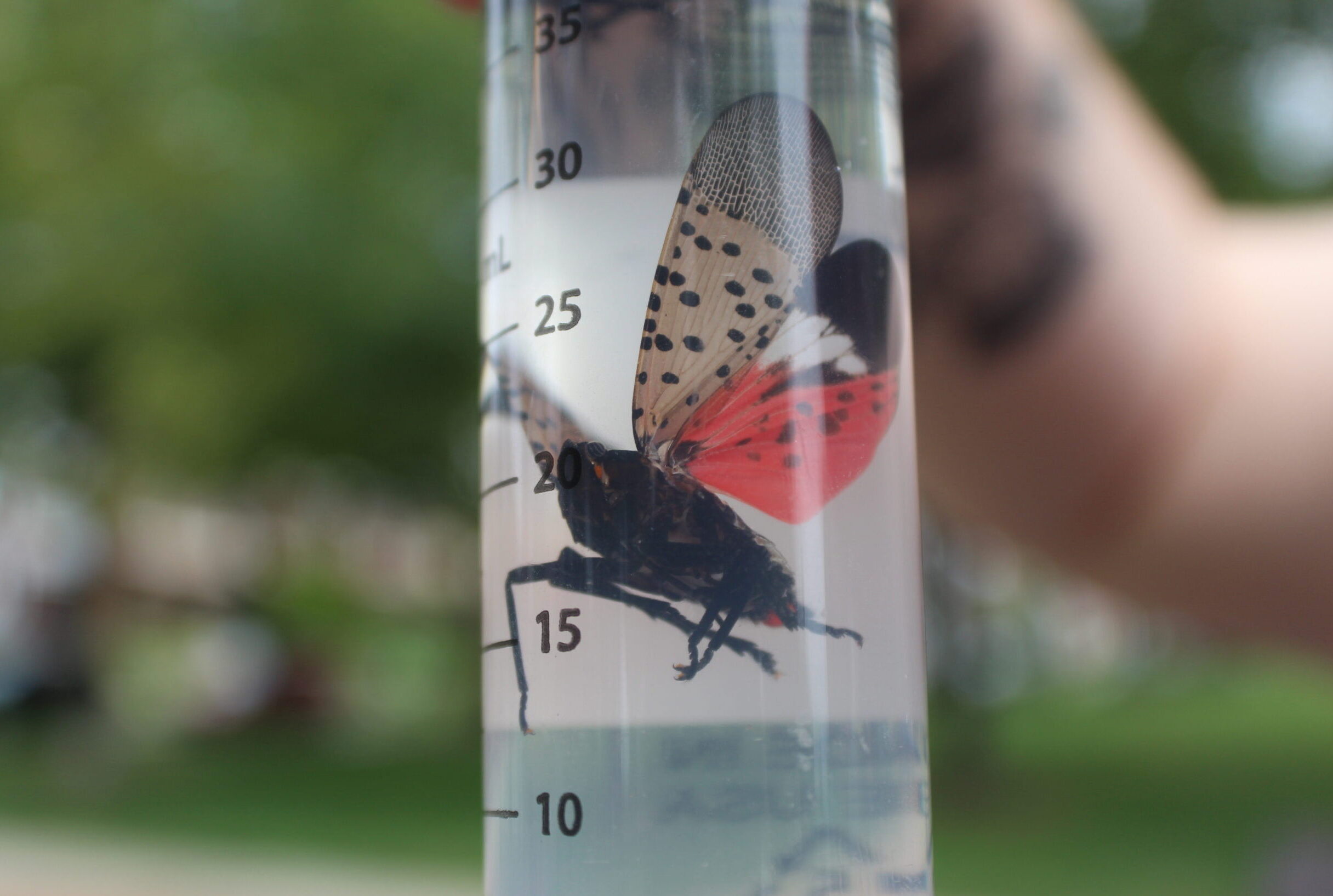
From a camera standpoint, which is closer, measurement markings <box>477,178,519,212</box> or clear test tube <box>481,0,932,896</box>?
clear test tube <box>481,0,932,896</box>

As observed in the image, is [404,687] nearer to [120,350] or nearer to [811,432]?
[120,350]

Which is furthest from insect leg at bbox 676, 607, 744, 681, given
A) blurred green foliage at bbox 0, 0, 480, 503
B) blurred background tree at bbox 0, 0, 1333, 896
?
blurred green foliage at bbox 0, 0, 480, 503

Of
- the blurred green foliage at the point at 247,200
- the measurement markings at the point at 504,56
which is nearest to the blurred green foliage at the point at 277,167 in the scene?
the blurred green foliage at the point at 247,200

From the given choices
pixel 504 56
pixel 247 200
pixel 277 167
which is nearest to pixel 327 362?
pixel 247 200

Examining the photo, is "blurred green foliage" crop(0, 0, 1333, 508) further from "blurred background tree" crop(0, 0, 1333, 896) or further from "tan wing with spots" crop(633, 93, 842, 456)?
"tan wing with spots" crop(633, 93, 842, 456)

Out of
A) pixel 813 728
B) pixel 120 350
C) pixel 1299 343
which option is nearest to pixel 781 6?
pixel 813 728
